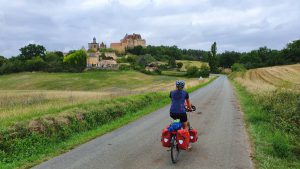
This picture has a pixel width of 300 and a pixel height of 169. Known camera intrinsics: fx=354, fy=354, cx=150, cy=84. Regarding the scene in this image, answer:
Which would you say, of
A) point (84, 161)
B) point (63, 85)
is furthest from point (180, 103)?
point (63, 85)

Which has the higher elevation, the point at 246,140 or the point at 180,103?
the point at 180,103

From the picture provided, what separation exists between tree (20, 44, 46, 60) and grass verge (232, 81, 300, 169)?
139935 millimetres

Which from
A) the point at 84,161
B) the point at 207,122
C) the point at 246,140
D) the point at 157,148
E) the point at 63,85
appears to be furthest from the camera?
the point at 63,85

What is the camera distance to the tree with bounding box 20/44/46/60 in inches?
5787

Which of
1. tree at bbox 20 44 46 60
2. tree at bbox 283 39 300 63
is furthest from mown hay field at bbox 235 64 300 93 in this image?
tree at bbox 20 44 46 60

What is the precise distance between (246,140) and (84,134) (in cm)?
626

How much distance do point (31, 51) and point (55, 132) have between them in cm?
14437

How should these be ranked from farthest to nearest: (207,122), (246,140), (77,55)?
(77,55)
(207,122)
(246,140)

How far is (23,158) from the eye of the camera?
10508 millimetres

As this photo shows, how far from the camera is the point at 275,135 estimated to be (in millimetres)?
12070

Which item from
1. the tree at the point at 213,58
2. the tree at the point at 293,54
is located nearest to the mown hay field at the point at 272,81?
the tree at the point at 293,54

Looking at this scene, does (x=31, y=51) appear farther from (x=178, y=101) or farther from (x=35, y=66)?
(x=178, y=101)

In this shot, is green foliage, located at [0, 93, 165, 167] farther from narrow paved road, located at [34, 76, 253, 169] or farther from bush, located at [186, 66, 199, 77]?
bush, located at [186, 66, 199, 77]

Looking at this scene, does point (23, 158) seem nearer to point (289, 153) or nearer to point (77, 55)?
point (289, 153)
